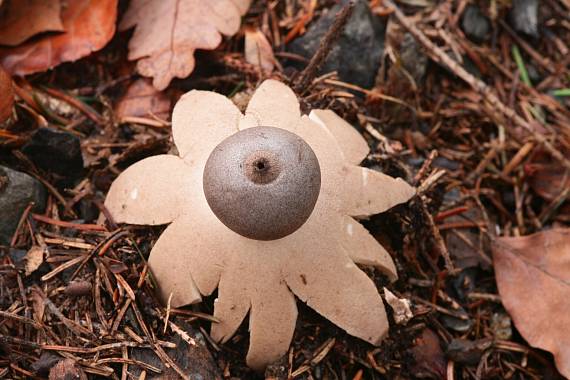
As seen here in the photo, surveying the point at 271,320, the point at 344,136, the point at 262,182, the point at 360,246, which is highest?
the point at 262,182

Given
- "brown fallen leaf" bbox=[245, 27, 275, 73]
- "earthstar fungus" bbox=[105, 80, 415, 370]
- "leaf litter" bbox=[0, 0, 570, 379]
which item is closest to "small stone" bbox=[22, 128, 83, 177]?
"leaf litter" bbox=[0, 0, 570, 379]

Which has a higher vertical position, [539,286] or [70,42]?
[70,42]

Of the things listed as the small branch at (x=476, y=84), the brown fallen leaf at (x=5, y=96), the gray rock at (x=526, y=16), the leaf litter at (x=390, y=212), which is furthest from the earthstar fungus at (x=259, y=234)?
the gray rock at (x=526, y=16)

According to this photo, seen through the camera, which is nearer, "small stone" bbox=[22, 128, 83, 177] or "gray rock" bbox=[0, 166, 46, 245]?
"gray rock" bbox=[0, 166, 46, 245]

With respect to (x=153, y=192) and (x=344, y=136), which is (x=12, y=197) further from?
(x=344, y=136)

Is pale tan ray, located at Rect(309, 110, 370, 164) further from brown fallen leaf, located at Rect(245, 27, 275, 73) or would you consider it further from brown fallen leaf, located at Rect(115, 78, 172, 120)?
brown fallen leaf, located at Rect(115, 78, 172, 120)

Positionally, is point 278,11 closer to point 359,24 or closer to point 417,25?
point 359,24

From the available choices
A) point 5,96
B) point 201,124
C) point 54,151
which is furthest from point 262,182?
point 5,96
